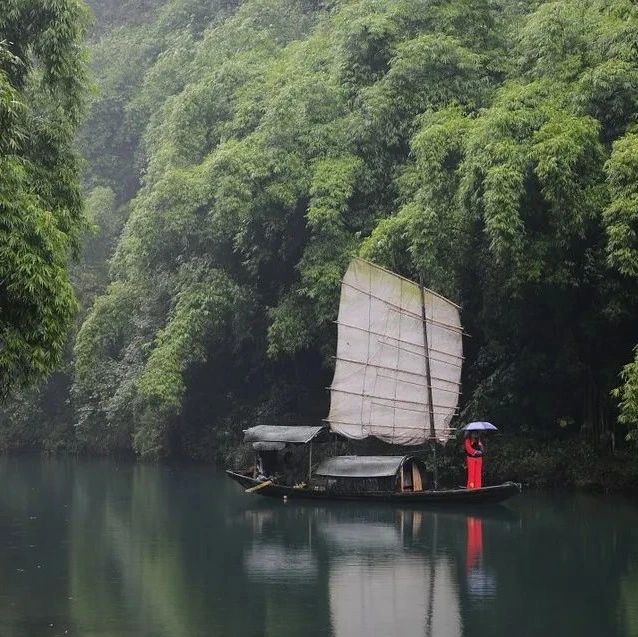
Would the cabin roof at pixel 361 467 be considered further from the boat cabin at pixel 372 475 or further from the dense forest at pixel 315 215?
the dense forest at pixel 315 215

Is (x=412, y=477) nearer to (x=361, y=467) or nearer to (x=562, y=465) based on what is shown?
(x=361, y=467)

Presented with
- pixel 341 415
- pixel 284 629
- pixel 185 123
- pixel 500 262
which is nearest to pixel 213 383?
pixel 185 123

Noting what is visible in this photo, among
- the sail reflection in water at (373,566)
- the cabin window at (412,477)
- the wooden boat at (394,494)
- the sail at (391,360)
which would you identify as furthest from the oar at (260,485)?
the cabin window at (412,477)

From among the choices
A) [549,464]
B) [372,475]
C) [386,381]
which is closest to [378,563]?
[372,475]

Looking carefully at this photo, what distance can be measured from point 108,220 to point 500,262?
44.0 feet

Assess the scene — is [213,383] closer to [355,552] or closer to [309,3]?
[309,3]

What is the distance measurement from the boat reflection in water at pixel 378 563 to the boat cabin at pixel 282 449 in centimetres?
112

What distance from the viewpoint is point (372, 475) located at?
46.7ft

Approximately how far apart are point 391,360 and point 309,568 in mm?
5186

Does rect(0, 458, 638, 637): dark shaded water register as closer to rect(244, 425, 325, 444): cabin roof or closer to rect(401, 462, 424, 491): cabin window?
rect(401, 462, 424, 491): cabin window

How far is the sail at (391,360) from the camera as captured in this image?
569 inches

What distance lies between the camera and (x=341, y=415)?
14812mm

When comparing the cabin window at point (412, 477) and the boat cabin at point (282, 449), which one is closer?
the cabin window at point (412, 477)

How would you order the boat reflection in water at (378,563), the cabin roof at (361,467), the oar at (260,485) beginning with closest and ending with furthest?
the boat reflection in water at (378,563)
the cabin roof at (361,467)
the oar at (260,485)
